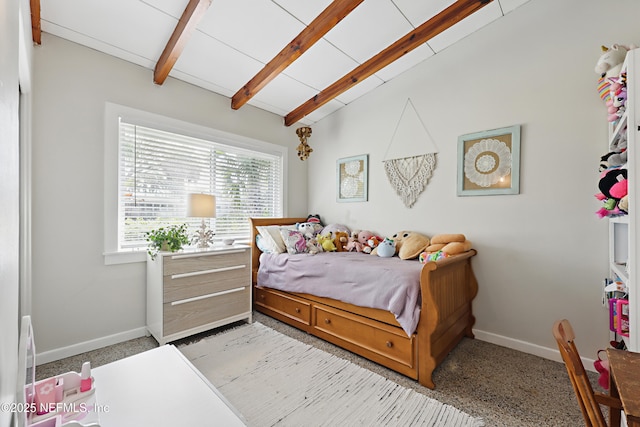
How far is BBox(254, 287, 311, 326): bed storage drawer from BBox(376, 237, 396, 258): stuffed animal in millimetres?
873

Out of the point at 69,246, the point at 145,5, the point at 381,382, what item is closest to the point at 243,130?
the point at 145,5

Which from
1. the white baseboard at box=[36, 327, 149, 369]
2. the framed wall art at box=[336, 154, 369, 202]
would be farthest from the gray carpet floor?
the framed wall art at box=[336, 154, 369, 202]

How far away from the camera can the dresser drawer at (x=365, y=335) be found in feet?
6.29

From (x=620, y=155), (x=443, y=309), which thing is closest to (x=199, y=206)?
(x=443, y=309)

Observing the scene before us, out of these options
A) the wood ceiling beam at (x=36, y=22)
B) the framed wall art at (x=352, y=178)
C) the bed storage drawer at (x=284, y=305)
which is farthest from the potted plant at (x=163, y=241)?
the framed wall art at (x=352, y=178)

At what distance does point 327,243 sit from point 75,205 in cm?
225

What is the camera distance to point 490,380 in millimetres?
1884

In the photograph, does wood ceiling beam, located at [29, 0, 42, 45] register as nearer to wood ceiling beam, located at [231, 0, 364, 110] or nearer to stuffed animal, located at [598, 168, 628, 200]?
wood ceiling beam, located at [231, 0, 364, 110]

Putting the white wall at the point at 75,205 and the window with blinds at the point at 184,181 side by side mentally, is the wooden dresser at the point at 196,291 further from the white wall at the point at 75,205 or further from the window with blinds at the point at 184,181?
the window with blinds at the point at 184,181

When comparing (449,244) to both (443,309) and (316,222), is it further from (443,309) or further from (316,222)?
(316,222)

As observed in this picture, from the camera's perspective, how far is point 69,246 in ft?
7.06

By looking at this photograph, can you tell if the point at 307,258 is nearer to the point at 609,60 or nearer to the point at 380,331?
the point at 380,331

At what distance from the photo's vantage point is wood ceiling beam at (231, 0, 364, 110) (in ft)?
6.72

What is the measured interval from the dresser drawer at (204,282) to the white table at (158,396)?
111cm
